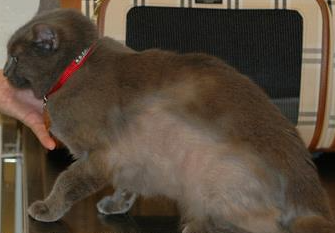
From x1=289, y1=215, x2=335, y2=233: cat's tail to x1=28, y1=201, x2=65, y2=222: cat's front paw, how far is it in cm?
36

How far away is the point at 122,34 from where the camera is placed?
1271mm

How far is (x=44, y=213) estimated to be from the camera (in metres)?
1.05

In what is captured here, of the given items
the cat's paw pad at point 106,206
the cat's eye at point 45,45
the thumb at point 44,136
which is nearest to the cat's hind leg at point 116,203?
the cat's paw pad at point 106,206

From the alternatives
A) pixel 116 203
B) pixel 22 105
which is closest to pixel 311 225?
pixel 116 203

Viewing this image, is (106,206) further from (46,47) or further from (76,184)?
(46,47)

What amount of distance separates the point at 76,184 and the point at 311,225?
13.9 inches

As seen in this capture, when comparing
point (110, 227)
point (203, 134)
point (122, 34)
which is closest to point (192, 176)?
point (203, 134)

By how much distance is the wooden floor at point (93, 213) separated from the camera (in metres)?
1.05

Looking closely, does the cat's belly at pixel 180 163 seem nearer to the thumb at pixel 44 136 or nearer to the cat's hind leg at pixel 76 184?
the cat's hind leg at pixel 76 184

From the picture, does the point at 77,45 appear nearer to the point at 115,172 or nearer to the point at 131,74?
the point at 131,74

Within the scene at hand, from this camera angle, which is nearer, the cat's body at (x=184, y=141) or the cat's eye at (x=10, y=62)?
the cat's body at (x=184, y=141)

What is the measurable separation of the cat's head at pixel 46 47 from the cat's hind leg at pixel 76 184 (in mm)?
140

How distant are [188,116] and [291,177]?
172 millimetres

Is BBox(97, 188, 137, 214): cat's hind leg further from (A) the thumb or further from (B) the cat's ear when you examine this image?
(B) the cat's ear
